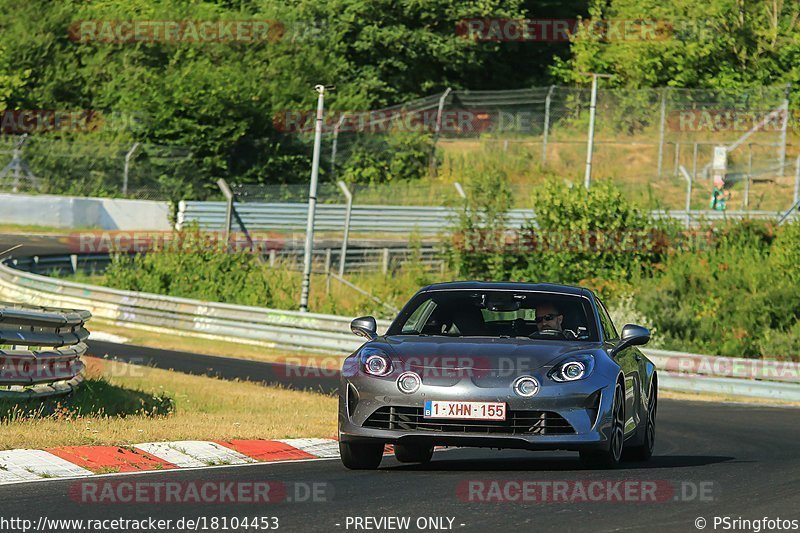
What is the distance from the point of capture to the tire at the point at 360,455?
10.5 meters

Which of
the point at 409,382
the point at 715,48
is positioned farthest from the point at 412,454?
the point at 715,48

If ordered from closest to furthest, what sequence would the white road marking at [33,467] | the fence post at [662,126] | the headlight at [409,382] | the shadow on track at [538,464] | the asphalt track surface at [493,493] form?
the asphalt track surface at [493,493], the white road marking at [33,467], the headlight at [409,382], the shadow on track at [538,464], the fence post at [662,126]

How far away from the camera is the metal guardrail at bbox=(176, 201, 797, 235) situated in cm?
4534

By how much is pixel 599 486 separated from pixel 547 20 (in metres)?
60.0

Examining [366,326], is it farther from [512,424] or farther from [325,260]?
[325,260]

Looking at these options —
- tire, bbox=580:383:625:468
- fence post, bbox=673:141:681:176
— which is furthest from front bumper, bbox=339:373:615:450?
fence post, bbox=673:141:681:176

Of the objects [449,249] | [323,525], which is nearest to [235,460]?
[323,525]

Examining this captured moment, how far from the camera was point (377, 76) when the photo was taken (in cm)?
6375

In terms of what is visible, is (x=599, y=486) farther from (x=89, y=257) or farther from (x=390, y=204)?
(x=390, y=204)

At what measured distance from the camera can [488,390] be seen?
32.4ft

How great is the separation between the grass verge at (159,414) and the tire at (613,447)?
3545mm

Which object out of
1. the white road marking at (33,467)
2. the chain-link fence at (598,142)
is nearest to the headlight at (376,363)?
the white road marking at (33,467)

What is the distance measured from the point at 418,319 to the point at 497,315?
68 cm
